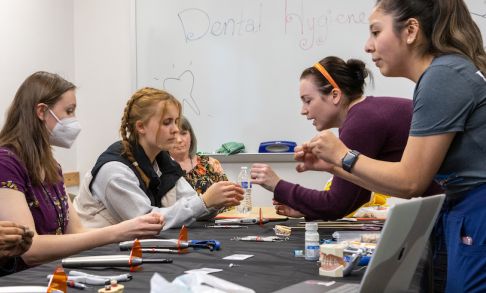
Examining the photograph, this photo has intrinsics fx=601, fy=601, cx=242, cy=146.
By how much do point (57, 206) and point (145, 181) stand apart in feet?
1.46

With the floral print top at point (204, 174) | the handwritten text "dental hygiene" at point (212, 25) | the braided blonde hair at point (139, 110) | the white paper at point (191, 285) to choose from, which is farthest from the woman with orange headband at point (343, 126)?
the handwritten text "dental hygiene" at point (212, 25)

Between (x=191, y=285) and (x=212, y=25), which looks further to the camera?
(x=212, y=25)

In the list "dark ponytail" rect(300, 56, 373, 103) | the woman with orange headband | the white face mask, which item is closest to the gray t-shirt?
the woman with orange headband

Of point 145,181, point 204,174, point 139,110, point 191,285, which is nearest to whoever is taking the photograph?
point 191,285

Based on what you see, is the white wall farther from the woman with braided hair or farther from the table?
the table

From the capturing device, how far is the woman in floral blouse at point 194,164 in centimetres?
390

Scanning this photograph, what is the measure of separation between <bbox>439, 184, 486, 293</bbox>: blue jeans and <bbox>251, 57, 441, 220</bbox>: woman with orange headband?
0.50 meters

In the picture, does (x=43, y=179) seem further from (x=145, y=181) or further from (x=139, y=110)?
(x=139, y=110)

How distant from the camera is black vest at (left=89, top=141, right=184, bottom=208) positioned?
262cm

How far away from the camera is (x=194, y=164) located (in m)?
4.03

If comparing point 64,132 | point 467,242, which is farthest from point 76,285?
point 64,132

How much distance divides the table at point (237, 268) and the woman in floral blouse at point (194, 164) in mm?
1773

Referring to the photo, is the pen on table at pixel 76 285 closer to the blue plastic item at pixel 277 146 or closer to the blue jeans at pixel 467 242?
the blue jeans at pixel 467 242

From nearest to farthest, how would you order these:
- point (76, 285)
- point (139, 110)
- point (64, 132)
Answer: point (76, 285)
point (64, 132)
point (139, 110)
